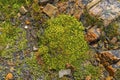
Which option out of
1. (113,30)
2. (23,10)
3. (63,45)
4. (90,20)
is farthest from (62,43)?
(23,10)

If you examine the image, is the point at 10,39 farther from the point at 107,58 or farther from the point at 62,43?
the point at 107,58

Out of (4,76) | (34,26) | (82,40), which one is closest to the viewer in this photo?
(4,76)

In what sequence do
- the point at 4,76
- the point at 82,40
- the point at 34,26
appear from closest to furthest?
the point at 4,76, the point at 82,40, the point at 34,26

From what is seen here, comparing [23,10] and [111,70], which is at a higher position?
[23,10]

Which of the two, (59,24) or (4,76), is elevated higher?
(59,24)

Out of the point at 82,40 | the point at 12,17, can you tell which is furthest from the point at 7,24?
the point at 82,40

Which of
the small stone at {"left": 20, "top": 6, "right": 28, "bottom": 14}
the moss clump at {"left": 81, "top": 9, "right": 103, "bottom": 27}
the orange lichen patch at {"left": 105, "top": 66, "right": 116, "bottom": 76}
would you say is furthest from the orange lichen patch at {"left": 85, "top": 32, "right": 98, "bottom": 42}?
the small stone at {"left": 20, "top": 6, "right": 28, "bottom": 14}

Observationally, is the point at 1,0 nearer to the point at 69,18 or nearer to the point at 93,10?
the point at 69,18
